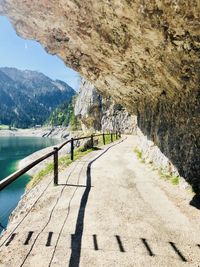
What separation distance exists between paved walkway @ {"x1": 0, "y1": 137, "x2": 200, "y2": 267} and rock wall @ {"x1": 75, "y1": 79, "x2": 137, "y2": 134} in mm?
65150

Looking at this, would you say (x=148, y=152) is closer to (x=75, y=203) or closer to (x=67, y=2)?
(x=75, y=203)

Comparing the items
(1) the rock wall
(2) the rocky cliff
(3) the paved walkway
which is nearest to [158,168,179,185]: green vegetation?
(3) the paved walkway

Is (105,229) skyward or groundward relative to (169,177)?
groundward

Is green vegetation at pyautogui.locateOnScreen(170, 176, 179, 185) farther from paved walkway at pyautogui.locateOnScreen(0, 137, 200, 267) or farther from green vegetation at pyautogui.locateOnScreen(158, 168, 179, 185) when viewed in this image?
paved walkway at pyautogui.locateOnScreen(0, 137, 200, 267)

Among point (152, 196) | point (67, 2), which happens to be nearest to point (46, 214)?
point (152, 196)

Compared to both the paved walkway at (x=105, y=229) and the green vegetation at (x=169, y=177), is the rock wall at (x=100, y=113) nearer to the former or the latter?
the green vegetation at (x=169, y=177)

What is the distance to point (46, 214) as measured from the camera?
9.88 meters

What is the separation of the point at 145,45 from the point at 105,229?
672 centimetres

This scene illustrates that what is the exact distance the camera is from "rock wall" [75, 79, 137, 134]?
8105cm

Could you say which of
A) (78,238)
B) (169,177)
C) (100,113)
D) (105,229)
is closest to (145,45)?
(169,177)

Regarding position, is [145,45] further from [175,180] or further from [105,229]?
[105,229]

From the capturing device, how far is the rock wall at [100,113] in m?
81.1

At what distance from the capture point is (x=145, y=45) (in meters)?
11.4

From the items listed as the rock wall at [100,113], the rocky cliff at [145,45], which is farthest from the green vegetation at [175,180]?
the rock wall at [100,113]
